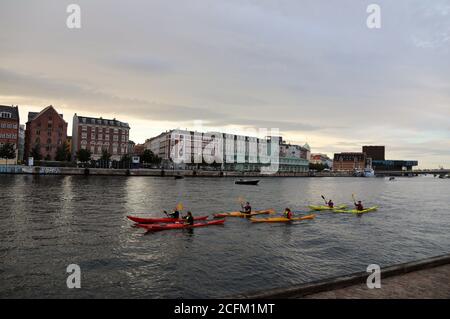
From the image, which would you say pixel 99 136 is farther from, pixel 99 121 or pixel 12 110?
pixel 12 110

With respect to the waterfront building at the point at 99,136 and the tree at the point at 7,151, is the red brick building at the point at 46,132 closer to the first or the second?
the waterfront building at the point at 99,136

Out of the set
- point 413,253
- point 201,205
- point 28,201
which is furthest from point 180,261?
A: point 28,201

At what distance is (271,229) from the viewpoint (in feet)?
115

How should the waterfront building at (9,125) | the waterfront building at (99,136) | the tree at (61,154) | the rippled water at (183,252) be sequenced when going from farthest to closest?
1. the waterfront building at (99,136)
2. the tree at (61,154)
3. the waterfront building at (9,125)
4. the rippled water at (183,252)

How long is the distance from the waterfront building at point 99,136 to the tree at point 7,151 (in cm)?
3208

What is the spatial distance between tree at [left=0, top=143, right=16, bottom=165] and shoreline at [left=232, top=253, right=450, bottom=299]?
128 meters

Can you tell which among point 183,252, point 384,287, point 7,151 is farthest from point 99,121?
point 384,287

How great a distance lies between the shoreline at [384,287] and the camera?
1084cm

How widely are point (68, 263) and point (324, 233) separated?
76.4 feet

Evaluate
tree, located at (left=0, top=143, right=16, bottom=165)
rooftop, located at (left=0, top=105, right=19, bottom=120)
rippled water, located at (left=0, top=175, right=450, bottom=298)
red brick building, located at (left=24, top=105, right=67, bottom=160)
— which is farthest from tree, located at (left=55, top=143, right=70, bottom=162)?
rippled water, located at (left=0, top=175, right=450, bottom=298)

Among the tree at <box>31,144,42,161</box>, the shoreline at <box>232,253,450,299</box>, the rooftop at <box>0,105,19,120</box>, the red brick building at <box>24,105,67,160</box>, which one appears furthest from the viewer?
the red brick building at <box>24,105,67,160</box>

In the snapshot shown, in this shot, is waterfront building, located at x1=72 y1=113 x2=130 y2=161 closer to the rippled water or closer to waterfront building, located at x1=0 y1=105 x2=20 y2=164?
waterfront building, located at x1=0 y1=105 x2=20 y2=164

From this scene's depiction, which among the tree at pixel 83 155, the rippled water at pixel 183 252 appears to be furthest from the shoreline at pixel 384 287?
the tree at pixel 83 155

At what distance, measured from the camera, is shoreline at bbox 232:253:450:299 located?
10.8 metres
